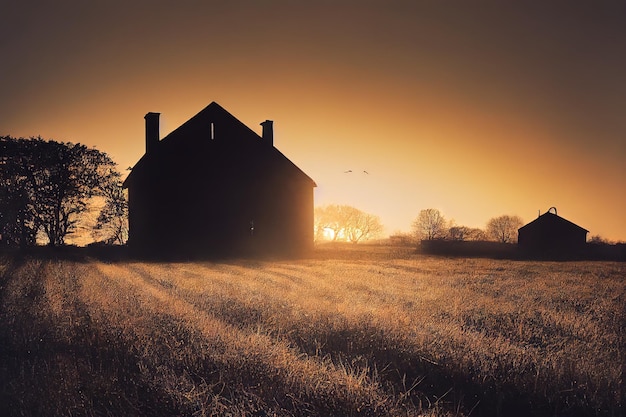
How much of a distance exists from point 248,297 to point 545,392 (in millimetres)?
7097

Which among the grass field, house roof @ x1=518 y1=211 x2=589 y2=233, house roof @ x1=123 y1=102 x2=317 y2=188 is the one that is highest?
house roof @ x1=123 y1=102 x2=317 y2=188

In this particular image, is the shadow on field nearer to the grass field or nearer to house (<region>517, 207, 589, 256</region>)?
the grass field

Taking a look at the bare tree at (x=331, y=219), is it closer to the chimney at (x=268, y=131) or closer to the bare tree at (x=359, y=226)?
the bare tree at (x=359, y=226)

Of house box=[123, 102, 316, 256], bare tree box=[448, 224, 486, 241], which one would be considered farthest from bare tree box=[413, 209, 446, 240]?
house box=[123, 102, 316, 256]

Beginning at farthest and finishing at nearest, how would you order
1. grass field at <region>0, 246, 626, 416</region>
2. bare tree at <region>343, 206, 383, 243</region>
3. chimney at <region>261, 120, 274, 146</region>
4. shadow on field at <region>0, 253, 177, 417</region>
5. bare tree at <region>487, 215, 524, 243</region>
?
bare tree at <region>487, 215, 524, 243</region> → bare tree at <region>343, 206, 383, 243</region> → chimney at <region>261, 120, 274, 146</region> → grass field at <region>0, 246, 626, 416</region> → shadow on field at <region>0, 253, 177, 417</region>

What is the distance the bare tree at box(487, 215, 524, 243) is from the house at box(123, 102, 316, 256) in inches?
2830

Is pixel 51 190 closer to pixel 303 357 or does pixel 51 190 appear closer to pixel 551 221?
pixel 303 357

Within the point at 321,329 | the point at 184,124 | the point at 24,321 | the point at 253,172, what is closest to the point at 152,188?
the point at 184,124

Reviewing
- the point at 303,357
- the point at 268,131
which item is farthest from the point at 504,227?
the point at 303,357

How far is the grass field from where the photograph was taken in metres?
4.67

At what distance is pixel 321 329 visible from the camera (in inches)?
298

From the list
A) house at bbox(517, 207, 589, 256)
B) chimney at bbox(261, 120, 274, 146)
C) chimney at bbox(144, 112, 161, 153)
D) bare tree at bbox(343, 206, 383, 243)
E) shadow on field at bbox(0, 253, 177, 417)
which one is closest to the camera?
shadow on field at bbox(0, 253, 177, 417)

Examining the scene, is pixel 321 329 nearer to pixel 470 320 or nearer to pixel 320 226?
pixel 470 320

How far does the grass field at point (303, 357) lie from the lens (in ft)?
15.3
